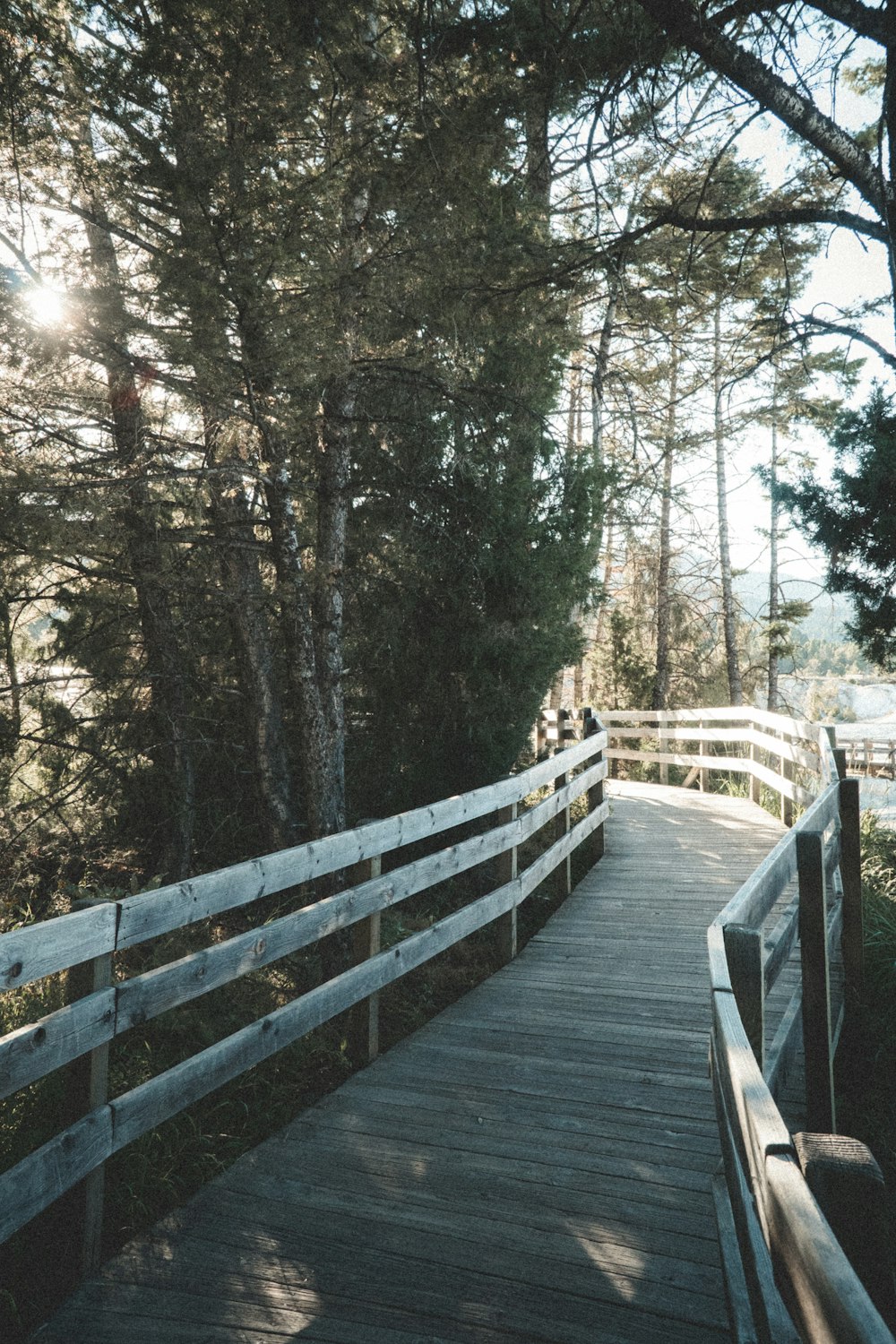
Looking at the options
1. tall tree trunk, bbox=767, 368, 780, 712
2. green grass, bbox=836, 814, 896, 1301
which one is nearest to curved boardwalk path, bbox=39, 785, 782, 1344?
green grass, bbox=836, 814, 896, 1301

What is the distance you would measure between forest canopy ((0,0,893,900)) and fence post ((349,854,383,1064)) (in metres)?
2.46

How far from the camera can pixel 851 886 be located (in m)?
5.80

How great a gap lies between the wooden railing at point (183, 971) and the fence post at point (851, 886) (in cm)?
260

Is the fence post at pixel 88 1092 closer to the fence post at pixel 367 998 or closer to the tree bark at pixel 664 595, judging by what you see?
the fence post at pixel 367 998

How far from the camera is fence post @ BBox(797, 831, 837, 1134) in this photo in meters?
A: 3.65

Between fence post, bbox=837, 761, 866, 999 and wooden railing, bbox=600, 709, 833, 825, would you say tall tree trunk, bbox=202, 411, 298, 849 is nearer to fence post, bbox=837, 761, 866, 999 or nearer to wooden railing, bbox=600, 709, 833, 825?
fence post, bbox=837, 761, 866, 999

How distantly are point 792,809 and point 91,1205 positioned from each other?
9.34 metres

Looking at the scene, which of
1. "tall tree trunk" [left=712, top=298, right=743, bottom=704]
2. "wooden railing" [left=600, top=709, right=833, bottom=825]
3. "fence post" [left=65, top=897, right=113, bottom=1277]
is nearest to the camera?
"fence post" [left=65, top=897, right=113, bottom=1277]

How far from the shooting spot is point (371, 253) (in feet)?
19.9

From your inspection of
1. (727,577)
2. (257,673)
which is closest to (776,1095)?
(257,673)

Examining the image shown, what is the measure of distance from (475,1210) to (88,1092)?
1.38 m

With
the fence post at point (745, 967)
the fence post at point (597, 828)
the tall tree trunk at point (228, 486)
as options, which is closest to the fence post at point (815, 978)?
the fence post at point (745, 967)

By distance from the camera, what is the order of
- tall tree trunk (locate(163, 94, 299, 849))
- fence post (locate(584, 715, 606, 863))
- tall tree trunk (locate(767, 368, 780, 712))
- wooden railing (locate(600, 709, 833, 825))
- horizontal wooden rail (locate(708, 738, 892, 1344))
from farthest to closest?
tall tree trunk (locate(767, 368, 780, 712)) → fence post (locate(584, 715, 606, 863)) → wooden railing (locate(600, 709, 833, 825)) → tall tree trunk (locate(163, 94, 299, 849)) → horizontal wooden rail (locate(708, 738, 892, 1344))

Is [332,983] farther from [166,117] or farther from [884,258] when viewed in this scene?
[884,258]
